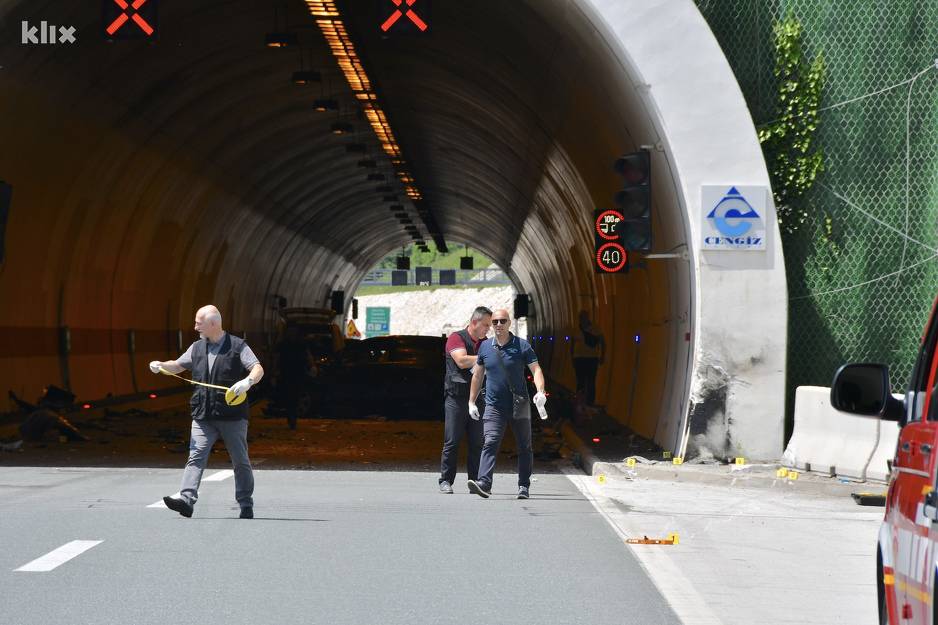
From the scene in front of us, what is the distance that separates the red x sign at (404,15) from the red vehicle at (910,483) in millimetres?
10494

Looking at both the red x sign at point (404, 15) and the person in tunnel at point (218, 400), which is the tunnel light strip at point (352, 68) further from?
the person in tunnel at point (218, 400)

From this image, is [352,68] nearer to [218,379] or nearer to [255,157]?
[255,157]

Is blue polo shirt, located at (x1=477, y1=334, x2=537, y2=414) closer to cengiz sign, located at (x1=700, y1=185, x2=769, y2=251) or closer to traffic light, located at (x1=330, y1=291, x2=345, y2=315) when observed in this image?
cengiz sign, located at (x1=700, y1=185, x2=769, y2=251)

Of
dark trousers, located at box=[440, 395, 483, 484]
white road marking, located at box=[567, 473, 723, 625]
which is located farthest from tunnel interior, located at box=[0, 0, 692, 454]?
white road marking, located at box=[567, 473, 723, 625]

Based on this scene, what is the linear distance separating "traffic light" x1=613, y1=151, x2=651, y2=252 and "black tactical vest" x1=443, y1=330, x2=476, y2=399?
2200 mm

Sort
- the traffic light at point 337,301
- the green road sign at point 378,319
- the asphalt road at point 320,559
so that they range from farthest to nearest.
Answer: the green road sign at point 378,319 < the traffic light at point 337,301 < the asphalt road at point 320,559

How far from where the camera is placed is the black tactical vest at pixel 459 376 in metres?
15.8

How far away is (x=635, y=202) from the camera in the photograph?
670 inches

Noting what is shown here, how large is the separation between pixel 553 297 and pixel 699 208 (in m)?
31.9

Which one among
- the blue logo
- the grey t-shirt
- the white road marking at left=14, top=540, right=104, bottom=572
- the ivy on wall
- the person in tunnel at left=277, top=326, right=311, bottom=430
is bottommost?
the white road marking at left=14, top=540, right=104, bottom=572

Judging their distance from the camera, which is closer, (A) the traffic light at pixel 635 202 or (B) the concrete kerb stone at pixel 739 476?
(B) the concrete kerb stone at pixel 739 476

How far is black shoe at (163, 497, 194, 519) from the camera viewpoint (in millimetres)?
12469

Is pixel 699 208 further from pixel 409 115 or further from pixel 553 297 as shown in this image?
pixel 553 297

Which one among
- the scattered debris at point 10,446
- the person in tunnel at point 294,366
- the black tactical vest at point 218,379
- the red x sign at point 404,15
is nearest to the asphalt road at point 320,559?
the black tactical vest at point 218,379
